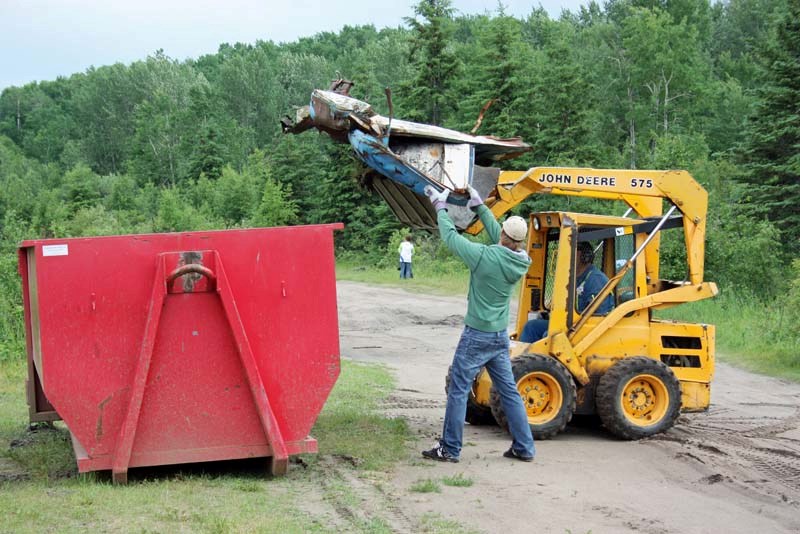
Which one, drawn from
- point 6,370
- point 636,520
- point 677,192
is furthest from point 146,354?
point 6,370

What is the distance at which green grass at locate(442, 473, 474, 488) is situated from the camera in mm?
7156

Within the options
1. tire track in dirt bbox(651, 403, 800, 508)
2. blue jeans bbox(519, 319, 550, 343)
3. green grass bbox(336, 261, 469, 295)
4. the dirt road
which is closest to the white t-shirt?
green grass bbox(336, 261, 469, 295)

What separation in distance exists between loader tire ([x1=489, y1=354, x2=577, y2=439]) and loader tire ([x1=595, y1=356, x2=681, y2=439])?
38 centimetres

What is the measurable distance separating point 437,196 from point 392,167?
706 millimetres

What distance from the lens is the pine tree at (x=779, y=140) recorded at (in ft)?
90.2

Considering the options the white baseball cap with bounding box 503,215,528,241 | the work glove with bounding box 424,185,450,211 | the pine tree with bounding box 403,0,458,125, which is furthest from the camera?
the pine tree with bounding box 403,0,458,125

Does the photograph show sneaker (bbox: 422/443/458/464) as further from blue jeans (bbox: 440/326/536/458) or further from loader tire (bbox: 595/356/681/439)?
loader tire (bbox: 595/356/681/439)

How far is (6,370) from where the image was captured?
13242mm

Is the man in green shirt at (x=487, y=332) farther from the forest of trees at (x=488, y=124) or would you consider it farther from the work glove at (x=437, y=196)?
the forest of trees at (x=488, y=124)

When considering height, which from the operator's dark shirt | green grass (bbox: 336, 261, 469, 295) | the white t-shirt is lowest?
green grass (bbox: 336, 261, 469, 295)

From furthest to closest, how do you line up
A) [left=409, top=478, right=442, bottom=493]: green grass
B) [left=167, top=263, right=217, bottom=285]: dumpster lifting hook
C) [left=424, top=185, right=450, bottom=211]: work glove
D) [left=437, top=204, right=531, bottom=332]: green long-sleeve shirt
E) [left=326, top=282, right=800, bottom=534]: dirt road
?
[left=424, top=185, right=450, bottom=211]: work glove → [left=437, top=204, right=531, bottom=332]: green long-sleeve shirt → [left=409, top=478, right=442, bottom=493]: green grass → [left=167, top=263, right=217, bottom=285]: dumpster lifting hook → [left=326, top=282, right=800, bottom=534]: dirt road

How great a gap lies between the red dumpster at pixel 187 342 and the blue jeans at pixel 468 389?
53.9 inches

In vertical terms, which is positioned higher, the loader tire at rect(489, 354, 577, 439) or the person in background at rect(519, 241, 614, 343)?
the person in background at rect(519, 241, 614, 343)

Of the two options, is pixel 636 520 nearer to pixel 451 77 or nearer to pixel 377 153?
pixel 377 153
